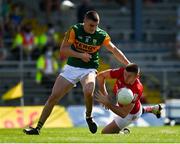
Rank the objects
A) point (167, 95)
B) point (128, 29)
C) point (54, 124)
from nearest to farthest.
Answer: point (54, 124) < point (167, 95) < point (128, 29)

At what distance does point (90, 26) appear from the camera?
603 inches

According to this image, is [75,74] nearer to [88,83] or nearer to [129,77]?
[88,83]

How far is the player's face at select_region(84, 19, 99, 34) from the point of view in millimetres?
15252

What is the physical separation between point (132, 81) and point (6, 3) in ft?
59.3

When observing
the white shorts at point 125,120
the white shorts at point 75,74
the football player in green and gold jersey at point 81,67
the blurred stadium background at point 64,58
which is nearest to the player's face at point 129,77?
the football player in green and gold jersey at point 81,67

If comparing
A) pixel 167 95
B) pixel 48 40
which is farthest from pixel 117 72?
pixel 48 40

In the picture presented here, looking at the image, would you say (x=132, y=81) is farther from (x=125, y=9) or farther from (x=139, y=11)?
(x=125, y=9)

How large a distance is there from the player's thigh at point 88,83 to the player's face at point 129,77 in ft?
1.90

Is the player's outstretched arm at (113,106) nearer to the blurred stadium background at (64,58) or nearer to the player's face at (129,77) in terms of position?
the player's face at (129,77)

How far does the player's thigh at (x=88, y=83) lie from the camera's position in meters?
15.3

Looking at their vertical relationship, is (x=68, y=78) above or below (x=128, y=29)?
above

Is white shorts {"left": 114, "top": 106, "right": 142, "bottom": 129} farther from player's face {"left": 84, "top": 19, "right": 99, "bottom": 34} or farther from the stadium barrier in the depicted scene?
the stadium barrier

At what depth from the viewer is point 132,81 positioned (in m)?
15.8

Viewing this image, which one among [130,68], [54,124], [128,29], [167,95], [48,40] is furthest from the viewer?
[128,29]
